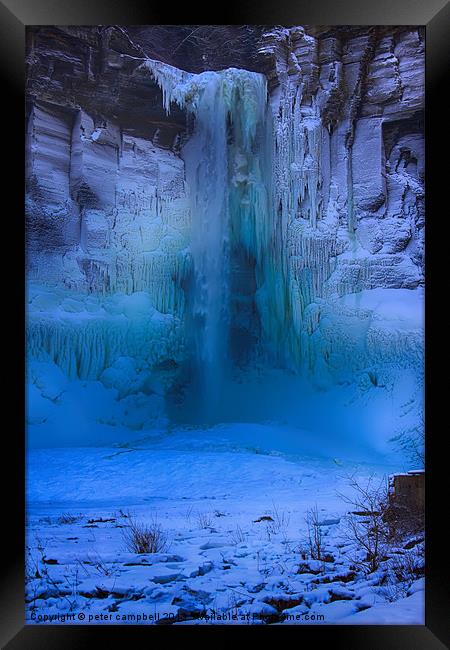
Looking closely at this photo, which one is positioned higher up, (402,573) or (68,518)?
(68,518)

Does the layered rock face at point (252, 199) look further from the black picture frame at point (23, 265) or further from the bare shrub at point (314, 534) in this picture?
the bare shrub at point (314, 534)

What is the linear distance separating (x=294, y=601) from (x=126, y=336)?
5.40 ft

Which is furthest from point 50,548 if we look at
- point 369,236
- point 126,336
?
point 369,236

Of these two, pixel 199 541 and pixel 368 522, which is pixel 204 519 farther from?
pixel 368 522

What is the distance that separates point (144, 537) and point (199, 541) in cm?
29

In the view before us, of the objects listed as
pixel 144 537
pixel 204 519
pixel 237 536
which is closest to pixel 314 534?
pixel 237 536

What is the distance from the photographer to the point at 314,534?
258cm

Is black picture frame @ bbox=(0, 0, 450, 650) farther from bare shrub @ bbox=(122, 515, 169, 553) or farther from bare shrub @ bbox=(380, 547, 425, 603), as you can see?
bare shrub @ bbox=(122, 515, 169, 553)

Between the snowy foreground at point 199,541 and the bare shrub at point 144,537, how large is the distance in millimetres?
22

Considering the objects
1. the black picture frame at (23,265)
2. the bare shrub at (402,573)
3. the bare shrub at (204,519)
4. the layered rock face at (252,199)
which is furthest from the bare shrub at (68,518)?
the bare shrub at (402,573)

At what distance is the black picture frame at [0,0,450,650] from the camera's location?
2508 mm

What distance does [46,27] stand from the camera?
8.64 feet

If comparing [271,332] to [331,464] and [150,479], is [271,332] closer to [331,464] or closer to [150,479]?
[331,464]

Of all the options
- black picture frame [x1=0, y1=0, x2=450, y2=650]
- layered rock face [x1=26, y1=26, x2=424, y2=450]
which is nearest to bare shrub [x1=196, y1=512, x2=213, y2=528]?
black picture frame [x1=0, y1=0, x2=450, y2=650]
